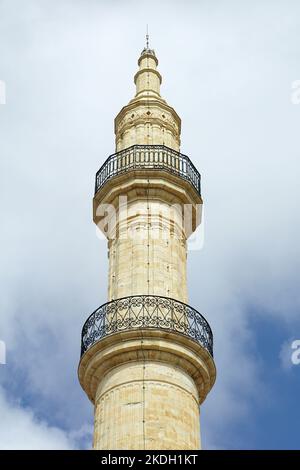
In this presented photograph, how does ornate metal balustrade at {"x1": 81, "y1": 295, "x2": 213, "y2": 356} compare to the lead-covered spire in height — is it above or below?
below

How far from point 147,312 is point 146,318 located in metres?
0.23

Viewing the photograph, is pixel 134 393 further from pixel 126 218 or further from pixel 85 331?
pixel 126 218

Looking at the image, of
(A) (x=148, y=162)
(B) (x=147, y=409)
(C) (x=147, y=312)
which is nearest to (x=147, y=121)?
(A) (x=148, y=162)

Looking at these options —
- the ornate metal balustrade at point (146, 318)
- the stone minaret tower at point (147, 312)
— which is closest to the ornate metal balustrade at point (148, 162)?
the stone minaret tower at point (147, 312)

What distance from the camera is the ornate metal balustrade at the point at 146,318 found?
1794cm

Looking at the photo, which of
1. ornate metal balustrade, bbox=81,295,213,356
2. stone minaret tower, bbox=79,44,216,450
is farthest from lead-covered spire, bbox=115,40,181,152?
ornate metal balustrade, bbox=81,295,213,356

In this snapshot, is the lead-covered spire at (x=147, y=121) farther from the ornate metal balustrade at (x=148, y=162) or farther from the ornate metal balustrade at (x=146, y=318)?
the ornate metal balustrade at (x=146, y=318)

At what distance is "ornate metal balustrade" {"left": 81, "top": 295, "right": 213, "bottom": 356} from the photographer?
58.9ft

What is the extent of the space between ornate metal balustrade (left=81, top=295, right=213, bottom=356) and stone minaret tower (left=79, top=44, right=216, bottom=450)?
0.08 ft

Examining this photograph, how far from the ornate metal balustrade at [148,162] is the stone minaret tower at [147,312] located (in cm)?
3

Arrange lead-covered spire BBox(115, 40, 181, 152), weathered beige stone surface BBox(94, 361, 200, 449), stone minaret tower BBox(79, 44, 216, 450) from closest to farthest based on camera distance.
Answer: weathered beige stone surface BBox(94, 361, 200, 449), stone minaret tower BBox(79, 44, 216, 450), lead-covered spire BBox(115, 40, 181, 152)

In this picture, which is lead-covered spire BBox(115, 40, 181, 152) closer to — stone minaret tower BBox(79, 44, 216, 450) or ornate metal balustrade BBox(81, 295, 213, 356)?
stone minaret tower BBox(79, 44, 216, 450)
